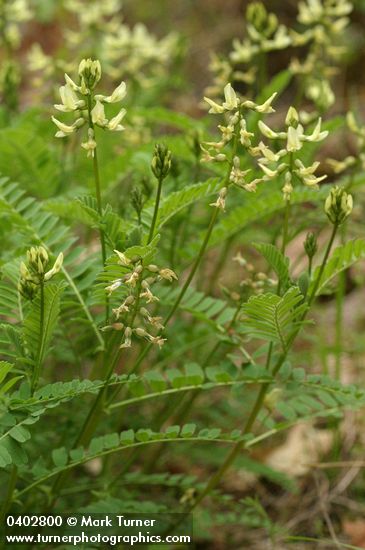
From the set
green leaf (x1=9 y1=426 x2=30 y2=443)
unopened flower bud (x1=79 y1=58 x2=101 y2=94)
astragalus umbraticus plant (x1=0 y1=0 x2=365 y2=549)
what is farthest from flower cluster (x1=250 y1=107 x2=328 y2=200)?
green leaf (x1=9 y1=426 x2=30 y2=443)

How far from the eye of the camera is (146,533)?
2.38 m

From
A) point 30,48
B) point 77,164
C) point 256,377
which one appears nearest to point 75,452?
point 256,377

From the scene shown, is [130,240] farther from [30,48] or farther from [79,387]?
[30,48]

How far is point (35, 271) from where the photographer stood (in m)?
1.61

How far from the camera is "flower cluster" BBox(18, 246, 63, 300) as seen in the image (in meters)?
1.61

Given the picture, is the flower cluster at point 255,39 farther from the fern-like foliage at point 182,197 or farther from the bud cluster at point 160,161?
the bud cluster at point 160,161

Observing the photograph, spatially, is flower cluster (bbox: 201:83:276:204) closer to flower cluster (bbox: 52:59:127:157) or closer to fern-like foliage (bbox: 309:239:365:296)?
flower cluster (bbox: 52:59:127:157)

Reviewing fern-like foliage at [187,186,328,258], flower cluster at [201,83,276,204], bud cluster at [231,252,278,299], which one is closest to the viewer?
flower cluster at [201,83,276,204]

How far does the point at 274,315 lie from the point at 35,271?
54cm

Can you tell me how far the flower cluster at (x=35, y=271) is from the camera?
5.27 feet

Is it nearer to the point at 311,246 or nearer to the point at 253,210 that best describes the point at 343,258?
the point at 311,246

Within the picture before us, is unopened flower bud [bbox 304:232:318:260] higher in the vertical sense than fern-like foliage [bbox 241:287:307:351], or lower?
higher

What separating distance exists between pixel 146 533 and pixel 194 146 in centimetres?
114

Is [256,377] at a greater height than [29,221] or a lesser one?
lesser
